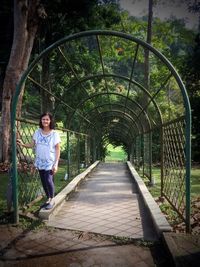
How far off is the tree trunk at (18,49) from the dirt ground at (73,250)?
767 cm

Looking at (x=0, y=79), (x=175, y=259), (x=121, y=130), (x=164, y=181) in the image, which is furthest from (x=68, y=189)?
(x=121, y=130)

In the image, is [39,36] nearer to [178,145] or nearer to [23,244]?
[178,145]

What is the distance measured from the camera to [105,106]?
66.9ft

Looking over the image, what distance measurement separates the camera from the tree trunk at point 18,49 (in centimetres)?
1152

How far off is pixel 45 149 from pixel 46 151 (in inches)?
1.4

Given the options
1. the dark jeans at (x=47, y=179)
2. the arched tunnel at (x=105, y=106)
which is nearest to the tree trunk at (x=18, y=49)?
the arched tunnel at (x=105, y=106)

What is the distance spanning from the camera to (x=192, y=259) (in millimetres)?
3541

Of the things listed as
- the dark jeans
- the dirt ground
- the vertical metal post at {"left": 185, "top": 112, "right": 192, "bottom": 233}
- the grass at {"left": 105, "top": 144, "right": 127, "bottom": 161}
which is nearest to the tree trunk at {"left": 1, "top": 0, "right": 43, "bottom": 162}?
the dark jeans

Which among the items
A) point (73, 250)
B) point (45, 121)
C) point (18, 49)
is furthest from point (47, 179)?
point (18, 49)

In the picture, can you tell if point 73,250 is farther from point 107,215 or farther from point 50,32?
point 50,32

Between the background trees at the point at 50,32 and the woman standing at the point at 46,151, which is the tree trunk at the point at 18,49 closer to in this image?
the background trees at the point at 50,32

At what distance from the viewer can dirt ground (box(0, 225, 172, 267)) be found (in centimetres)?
382

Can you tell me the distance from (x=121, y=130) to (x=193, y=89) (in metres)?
7.37

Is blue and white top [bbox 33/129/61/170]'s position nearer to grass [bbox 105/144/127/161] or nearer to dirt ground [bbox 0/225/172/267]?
dirt ground [bbox 0/225/172/267]
